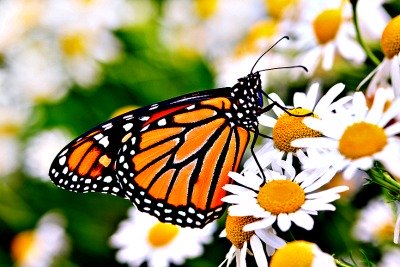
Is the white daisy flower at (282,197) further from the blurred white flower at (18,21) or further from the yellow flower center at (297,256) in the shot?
the blurred white flower at (18,21)

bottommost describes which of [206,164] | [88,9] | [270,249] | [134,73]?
[270,249]

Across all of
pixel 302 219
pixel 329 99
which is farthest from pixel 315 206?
pixel 329 99

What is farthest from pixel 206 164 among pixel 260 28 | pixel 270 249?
pixel 260 28

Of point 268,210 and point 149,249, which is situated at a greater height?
point 149,249

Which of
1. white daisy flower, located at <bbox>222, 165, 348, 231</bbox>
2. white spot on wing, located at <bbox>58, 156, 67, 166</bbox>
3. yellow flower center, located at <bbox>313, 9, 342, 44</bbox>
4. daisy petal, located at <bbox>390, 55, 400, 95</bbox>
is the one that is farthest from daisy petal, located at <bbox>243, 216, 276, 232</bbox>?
yellow flower center, located at <bbox>313, 9, 342, 44</bbox>

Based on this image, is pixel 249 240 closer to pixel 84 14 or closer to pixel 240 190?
pixel 240 190

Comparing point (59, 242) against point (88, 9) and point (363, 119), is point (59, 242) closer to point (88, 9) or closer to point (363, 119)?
point (88, 9)
